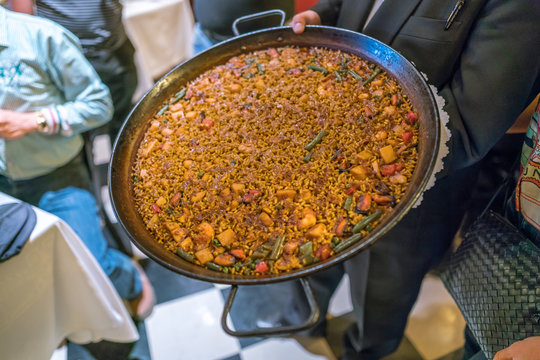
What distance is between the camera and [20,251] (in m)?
1.28

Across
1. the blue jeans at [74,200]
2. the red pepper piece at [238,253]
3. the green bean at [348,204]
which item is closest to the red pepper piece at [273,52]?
the green bean at [348,204]

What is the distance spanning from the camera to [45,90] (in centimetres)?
158

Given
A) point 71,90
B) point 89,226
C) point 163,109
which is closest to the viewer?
point 163,109

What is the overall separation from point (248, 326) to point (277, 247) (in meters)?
1.24

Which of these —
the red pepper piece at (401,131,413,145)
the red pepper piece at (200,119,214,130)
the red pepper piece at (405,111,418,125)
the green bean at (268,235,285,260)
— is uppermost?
the red pepper piece at (405,111,418,125)

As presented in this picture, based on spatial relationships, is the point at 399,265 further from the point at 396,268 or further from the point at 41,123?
the point at 41,123

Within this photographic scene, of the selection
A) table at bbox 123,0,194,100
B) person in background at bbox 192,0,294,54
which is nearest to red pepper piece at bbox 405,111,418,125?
person in background at bbox 192,0,294,54

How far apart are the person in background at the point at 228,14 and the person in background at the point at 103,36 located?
54 centimetres

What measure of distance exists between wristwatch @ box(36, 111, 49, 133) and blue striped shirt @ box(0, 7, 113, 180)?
0.01 meters

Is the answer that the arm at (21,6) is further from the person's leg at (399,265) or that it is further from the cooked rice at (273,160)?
the person's leg at (399,265)

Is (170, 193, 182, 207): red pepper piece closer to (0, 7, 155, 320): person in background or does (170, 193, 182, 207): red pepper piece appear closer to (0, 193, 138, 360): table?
(0, 193, 138, 360): table

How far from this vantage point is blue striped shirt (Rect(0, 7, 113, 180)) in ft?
4.75

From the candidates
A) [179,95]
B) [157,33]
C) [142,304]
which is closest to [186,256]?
[179,95]

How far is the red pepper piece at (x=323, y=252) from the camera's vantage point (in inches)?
38.1
